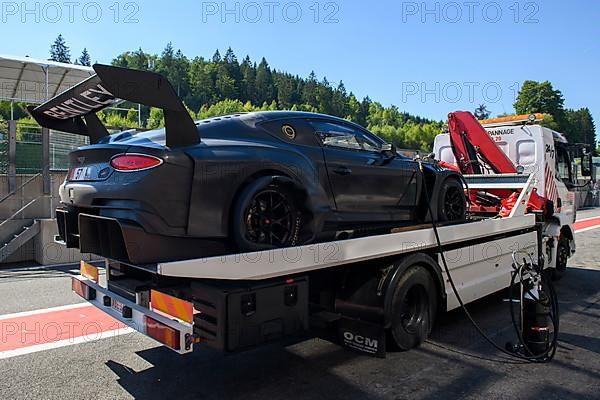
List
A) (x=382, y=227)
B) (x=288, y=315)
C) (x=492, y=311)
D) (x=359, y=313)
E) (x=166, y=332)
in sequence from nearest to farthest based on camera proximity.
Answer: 1. (x=166, y=332)
2. (x=288, y=315)
3. (x=359, y=313)
4. (x=382, y=227)
5. (x=492, y=311)

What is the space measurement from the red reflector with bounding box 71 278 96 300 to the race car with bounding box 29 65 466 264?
0.40m

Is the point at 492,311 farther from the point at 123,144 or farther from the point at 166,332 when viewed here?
the point at 123,144

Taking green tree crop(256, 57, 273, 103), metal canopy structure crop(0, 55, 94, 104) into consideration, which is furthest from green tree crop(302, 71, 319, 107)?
metal canopy structure crop(0, 55, 94, 104)

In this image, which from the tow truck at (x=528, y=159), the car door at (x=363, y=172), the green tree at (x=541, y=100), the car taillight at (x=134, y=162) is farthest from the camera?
the green tree at (x=541, y=100)

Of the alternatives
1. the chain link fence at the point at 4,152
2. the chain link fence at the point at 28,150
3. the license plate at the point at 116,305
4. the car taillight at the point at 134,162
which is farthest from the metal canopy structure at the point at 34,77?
the car taillight at the point at 134,162

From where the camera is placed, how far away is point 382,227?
495 cm

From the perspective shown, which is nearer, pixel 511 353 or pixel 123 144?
pixel 123 144

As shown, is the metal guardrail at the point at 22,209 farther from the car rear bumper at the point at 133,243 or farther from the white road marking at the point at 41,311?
the car rear bumper at the point at 133,243

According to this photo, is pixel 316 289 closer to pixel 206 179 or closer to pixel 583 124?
pixel 206 179

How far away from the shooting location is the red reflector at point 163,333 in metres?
3.14

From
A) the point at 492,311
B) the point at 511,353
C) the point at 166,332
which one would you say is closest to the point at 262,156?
the point at 166,332

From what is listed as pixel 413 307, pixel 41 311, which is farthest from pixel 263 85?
pixel 413 307

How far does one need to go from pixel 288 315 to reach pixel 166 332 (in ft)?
2.75

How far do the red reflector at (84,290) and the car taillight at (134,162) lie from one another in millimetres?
1333
